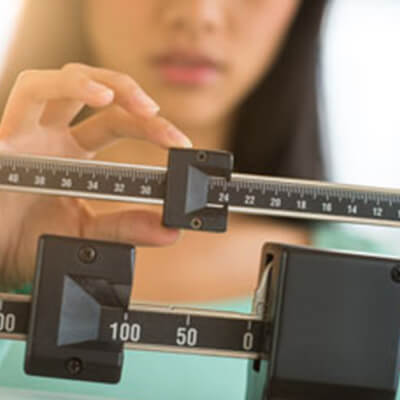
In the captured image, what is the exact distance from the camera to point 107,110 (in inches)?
41.4

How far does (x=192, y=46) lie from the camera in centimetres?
129

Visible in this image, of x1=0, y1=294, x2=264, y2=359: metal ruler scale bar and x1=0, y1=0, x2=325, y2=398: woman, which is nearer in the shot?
x1=0, y1=294, x2=264, y2=359: metal ruler scale bar

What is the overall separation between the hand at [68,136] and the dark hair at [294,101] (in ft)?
1.11

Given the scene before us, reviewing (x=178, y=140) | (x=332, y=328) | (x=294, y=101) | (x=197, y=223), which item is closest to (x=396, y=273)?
(x=332, y=328)

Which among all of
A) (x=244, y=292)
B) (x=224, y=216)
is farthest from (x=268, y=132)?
(x=224, y=216)

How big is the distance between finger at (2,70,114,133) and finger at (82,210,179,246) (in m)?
0.17

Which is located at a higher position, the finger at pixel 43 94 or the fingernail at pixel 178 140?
the finger at pixel 43 94

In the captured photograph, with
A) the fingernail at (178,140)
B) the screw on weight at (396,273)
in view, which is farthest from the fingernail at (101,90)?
the screw on weight at (396,273)

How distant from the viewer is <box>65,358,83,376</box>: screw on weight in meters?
0.81

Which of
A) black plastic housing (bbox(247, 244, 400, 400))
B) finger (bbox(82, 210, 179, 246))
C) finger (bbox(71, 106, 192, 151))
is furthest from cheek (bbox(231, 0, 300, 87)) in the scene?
black plastic housing (bbox(247, 244, 400, 400))

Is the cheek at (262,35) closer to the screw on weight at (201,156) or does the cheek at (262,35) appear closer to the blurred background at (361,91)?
the blurred background at (361,91)

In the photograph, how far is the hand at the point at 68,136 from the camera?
100cm

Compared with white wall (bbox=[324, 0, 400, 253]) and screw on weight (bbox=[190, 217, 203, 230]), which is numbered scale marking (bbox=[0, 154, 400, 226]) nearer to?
screw on weight (bbox=[190, 217, 203, 230])

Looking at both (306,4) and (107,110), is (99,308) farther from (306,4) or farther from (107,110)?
(306,4)
